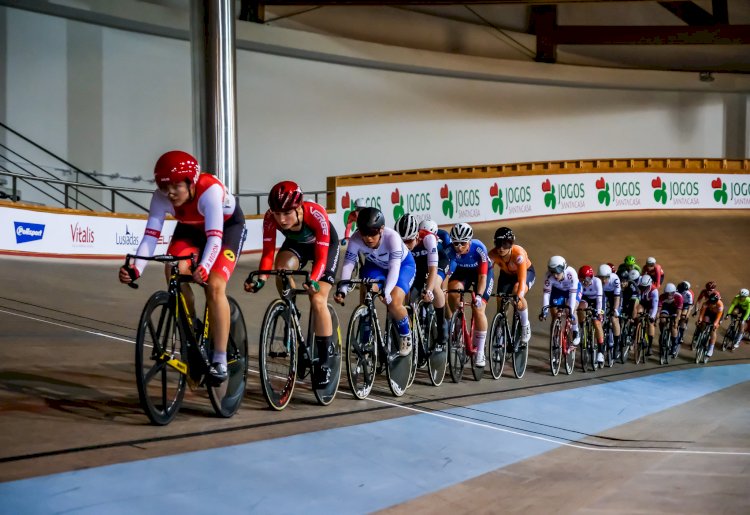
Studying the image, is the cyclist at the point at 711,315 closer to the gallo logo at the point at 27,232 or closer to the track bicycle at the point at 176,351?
the gallo logo at the point at 27,232

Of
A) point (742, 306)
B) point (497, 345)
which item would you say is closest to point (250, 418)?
point (497, 345)

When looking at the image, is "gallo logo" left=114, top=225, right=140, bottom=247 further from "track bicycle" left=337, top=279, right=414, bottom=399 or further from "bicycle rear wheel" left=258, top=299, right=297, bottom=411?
"bicycle rear wheel" left=258, top=299, right=297, bottom=411

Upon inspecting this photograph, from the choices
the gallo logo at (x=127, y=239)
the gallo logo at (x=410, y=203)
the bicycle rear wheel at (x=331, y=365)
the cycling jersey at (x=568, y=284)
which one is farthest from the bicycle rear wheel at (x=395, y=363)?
the gallo logo at (x=410, y=203)

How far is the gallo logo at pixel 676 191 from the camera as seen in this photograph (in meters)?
23.9

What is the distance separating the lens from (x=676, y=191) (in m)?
24.2

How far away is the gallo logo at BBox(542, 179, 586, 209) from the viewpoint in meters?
22.1

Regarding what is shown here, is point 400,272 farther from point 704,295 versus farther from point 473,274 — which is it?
point 704,295

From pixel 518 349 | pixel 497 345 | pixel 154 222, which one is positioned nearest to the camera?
pixel 154 222

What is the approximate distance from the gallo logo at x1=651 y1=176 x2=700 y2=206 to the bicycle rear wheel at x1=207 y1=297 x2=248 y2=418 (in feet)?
67.1

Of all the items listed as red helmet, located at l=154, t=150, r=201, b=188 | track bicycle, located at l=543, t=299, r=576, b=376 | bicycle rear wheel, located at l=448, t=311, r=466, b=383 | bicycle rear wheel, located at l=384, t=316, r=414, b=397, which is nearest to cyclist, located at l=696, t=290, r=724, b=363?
track bicycle, located at l=543, t=299, r=576, b=376

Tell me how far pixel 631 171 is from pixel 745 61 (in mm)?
9227

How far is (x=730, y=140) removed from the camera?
29.6 meters

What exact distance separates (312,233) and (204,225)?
1.00 m

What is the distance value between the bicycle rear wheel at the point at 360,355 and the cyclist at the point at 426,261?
1.09 m
